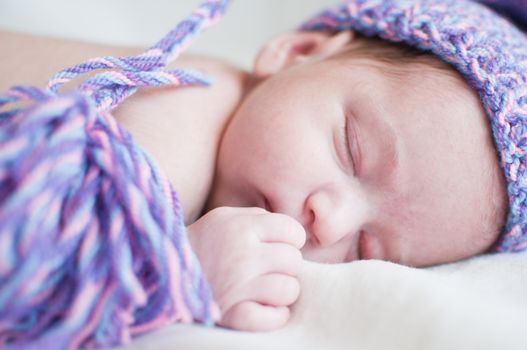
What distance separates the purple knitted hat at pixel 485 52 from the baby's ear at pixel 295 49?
72 millimetres

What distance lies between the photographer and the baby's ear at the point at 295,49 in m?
1.19

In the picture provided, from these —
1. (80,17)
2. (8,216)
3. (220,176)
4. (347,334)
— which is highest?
(80,17)

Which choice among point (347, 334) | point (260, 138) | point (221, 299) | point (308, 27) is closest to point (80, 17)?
point (308, 27)

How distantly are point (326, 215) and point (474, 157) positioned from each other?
27cm

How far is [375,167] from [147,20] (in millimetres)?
979

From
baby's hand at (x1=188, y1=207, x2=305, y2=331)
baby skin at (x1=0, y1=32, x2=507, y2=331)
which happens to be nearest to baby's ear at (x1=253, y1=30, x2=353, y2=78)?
baby skin at (x1=0, y1=32, x2=507, y2=331)

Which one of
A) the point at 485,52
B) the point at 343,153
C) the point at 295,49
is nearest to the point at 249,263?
the point at 343,153

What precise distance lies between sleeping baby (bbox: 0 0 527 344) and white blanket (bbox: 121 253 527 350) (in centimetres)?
17

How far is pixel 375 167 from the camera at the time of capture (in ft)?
3.05

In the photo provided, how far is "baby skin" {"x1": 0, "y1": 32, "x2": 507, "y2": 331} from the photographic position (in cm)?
90

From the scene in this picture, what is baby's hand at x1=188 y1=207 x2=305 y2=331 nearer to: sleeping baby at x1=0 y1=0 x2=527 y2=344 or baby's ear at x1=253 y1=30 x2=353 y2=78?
sleeping baby at x1=0 y1=0 x2=527 y2=344

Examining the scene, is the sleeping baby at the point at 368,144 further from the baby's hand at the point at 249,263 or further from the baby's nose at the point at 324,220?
the baby's hand at the point at 249,263

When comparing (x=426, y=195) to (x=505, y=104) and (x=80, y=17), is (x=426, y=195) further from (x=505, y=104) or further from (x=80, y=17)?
(x=80, y=17)

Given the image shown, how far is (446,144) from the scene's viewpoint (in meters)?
0.90
